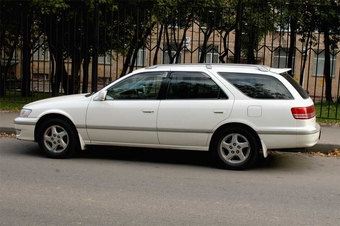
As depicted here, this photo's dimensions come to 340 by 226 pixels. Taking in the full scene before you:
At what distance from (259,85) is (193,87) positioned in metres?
1.03

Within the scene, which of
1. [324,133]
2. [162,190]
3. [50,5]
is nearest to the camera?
[162,190]

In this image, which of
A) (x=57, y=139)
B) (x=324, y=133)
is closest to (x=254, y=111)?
(x=57, y=139)

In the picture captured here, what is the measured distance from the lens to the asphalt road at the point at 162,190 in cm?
451

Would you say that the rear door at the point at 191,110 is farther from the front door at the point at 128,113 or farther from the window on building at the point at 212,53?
the window on building at the point at 212,53

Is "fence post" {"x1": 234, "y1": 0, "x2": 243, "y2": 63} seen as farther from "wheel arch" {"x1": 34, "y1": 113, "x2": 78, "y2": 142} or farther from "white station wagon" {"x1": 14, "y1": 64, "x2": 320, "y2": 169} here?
"wheel arch" {"x1": 34, "y1": 113, "x2": 78, "y2": 142}

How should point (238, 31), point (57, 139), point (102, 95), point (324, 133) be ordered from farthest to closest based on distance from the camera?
point (238, 31) < point (324, 133) < point (57, 139) < point (102, 95)

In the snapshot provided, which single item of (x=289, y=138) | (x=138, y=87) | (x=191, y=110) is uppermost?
(x=138, y=87)

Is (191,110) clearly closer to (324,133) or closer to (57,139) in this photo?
(57,139)

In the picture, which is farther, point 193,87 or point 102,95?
point 102,95

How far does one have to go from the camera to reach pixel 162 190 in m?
5.52

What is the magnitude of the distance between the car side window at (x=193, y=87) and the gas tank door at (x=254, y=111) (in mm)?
428

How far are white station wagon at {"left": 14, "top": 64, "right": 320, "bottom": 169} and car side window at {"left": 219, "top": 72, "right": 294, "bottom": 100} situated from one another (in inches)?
0.6

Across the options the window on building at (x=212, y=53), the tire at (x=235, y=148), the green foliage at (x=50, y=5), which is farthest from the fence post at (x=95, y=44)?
the tire at (x=235, y=148)

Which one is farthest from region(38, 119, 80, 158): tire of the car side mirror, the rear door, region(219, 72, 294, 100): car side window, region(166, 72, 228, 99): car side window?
region(219, 72, 294, 100): car side window
